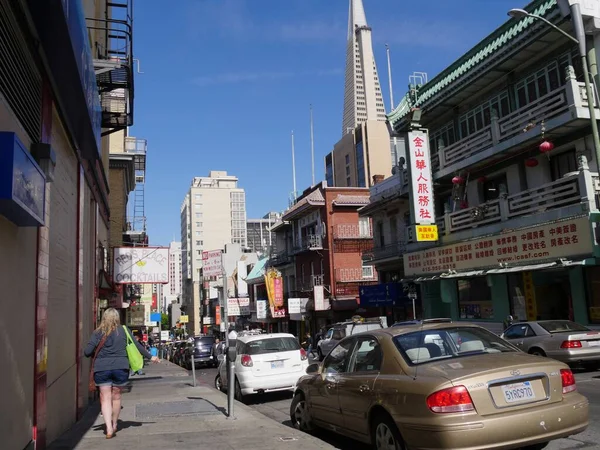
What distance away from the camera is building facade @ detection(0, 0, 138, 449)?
484 cm

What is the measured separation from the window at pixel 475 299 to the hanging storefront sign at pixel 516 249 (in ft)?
4.27

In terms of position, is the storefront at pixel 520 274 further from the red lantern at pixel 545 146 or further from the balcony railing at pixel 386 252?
the balcony railing at pixel 386 252

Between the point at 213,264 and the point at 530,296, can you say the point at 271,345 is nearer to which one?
the point at 213,264

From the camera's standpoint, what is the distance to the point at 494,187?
23.6 m

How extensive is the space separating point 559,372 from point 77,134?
8051 millimetres

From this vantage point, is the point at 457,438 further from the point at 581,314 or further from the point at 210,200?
the point at 210,200

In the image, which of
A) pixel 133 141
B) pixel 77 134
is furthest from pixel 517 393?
pixel 133 141

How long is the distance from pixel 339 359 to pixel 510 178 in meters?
17.1

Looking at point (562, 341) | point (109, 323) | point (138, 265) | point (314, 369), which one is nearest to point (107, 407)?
point (109, 323)

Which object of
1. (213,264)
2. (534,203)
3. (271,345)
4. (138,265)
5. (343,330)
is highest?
(534,203)

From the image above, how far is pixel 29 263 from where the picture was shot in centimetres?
586

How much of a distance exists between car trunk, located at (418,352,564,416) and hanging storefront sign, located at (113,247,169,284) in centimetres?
1609

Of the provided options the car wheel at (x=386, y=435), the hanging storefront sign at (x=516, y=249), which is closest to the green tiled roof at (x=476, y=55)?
the hanging storefront sign at (x=516, y=249)

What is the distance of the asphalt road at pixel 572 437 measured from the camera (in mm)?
6816
